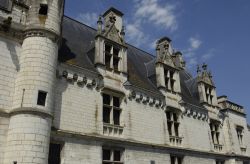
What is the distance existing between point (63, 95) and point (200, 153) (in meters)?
10.6

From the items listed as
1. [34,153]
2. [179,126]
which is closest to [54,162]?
[34,153]

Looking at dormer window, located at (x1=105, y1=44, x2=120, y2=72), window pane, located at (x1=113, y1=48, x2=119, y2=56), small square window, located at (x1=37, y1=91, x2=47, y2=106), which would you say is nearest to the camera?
small square window, located at (x1=37, y1=91, x2=47, y2=106)

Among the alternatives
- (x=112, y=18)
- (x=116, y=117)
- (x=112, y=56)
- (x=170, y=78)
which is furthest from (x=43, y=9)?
(x=170, y=78)

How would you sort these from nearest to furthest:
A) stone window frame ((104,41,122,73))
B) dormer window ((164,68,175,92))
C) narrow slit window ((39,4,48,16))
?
narrow slit window ((39,4,48,16)) < stone window frame ((104,41,122,73)) < dormer window ((164,68,175,92))

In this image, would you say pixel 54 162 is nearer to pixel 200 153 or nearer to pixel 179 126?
pixel 179 126

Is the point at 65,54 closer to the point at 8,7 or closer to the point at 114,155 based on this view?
the point at 8,7

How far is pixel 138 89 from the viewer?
1734 centimetres

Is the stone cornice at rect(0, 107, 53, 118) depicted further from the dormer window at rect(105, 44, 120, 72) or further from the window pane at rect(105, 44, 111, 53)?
the window pane at rect(105, 44, 111, 53)

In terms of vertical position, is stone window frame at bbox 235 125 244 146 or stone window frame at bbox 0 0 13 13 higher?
stone window frame at bbox 0 0 13 13

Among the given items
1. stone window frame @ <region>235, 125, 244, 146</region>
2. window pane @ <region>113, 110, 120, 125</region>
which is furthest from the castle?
stone window frame @ <region>235, 125, 244, 146</region>

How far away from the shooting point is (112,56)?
1722 cm

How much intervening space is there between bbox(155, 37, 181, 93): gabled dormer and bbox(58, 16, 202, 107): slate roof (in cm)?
59

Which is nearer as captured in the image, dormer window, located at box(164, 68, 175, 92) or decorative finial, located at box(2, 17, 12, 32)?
decorative finial, located at box(2, 17, 12, 32)

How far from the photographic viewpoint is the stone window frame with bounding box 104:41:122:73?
16.9 meters
